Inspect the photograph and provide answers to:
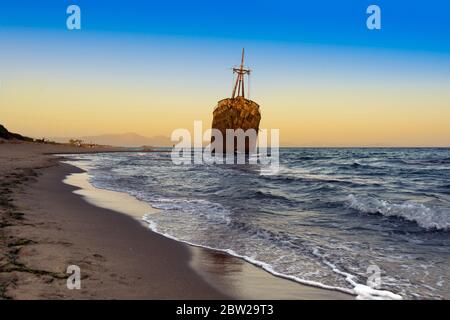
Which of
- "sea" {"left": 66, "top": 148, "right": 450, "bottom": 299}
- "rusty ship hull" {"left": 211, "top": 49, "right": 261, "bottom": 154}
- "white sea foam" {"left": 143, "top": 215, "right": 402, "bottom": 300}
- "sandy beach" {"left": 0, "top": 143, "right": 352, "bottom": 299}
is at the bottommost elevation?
"sea" {"left": 66, "top": 148, "right": 450, "bottom": 299}

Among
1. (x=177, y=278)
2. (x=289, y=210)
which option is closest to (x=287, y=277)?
(x=177, y=278)

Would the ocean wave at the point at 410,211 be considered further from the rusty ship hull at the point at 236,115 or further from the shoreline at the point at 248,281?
the rusty ship hull at the point at 236,115

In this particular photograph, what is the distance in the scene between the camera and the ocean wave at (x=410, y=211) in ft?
34.9

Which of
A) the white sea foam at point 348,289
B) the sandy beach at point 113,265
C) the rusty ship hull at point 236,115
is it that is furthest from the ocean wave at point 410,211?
the rusty ship hull at point 236,115

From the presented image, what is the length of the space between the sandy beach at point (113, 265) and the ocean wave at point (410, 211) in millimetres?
6629

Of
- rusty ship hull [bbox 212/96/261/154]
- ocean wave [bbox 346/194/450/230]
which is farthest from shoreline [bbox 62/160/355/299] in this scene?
rusty ship hull [bbox 212/96/261/154]

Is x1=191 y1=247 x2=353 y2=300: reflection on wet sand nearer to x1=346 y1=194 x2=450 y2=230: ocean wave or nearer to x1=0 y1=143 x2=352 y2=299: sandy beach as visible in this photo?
x1=0 y1=143 x2=352 y2=299: sandy beach

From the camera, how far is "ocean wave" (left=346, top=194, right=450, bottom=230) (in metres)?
10.6

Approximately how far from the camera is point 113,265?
19.6 ft

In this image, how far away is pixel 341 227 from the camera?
1043 centimetres

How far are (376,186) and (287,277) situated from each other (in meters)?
16.6

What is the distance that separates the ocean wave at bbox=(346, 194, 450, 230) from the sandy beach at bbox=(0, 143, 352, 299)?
21.8ft

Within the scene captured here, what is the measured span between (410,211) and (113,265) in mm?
9774
